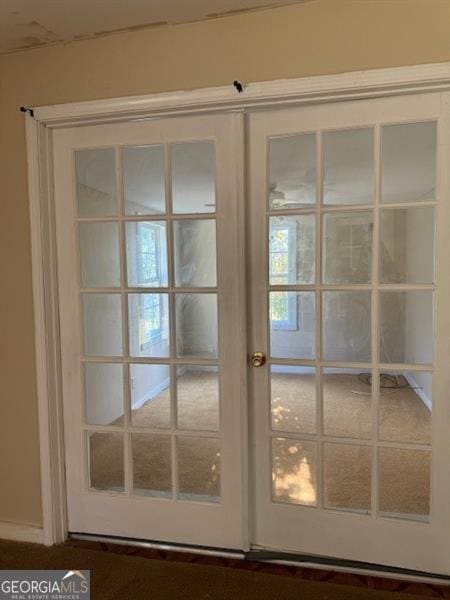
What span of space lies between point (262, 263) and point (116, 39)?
3.94 ft

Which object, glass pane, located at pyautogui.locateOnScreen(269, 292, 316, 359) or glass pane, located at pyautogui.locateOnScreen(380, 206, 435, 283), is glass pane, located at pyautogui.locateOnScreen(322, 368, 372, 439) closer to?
glass pane, located at pyautogui.locateOnScreen(269, 292, 316, 359)

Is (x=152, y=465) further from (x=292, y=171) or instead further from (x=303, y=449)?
(x=292, y=171)

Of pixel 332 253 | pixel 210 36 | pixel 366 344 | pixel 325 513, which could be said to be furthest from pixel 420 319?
pixel 210 36

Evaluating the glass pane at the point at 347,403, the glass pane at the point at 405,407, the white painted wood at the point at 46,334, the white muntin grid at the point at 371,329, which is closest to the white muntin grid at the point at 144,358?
the white painted wood at the point at 46,334

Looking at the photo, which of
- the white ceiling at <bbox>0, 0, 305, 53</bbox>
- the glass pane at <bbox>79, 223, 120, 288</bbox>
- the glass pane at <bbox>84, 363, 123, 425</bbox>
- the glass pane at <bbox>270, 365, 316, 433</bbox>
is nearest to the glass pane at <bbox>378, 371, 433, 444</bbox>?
the glass pane at <bbox>270, 365, 316, 433</bbox>

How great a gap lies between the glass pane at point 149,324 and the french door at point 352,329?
43 cm

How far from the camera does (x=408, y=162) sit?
5.72ft

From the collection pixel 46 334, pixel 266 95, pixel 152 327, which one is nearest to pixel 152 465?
pixel 152 327

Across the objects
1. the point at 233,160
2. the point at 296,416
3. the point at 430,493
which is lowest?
the point at 430,493

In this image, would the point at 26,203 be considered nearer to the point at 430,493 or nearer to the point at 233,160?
the point at 233,160

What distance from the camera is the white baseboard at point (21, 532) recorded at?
6.95 ft

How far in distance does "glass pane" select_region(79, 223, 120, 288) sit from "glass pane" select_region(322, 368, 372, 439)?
1.11 m

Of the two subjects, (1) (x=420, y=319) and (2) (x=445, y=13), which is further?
(1) (x=420, y=319)

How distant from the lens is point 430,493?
1798mm
